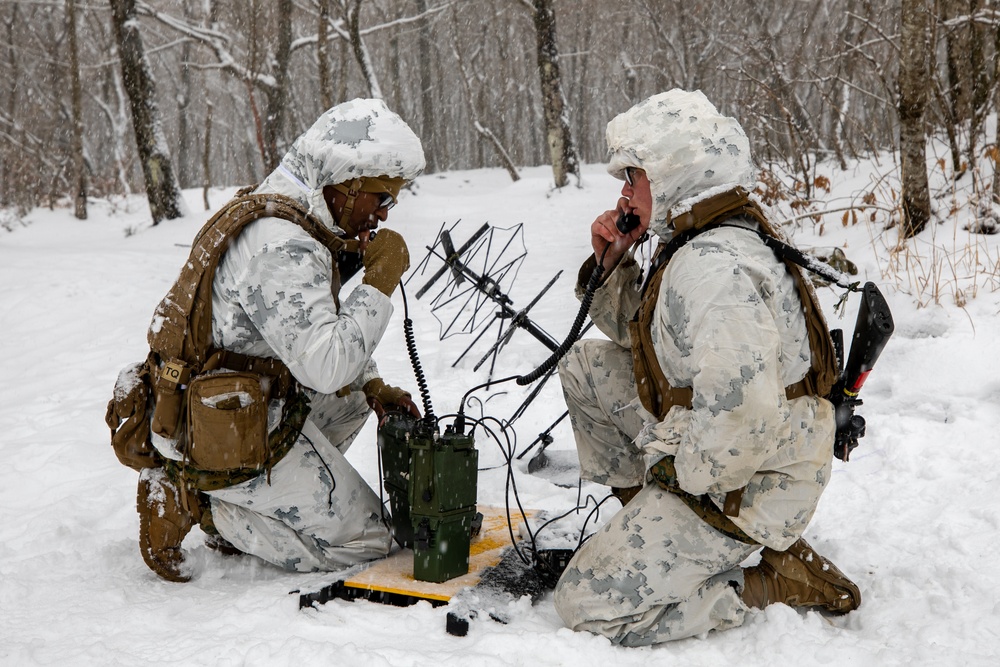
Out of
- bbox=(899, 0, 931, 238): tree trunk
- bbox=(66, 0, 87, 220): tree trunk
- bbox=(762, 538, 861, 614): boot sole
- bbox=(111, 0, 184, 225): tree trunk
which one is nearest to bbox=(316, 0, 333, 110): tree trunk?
bbox=(111, 0, 184, 225): tree trunk

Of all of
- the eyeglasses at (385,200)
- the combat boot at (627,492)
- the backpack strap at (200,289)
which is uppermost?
the eyeglasses at (385,200)

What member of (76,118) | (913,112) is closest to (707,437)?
(913,112)

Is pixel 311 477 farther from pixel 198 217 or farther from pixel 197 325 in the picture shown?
pixel 198 217

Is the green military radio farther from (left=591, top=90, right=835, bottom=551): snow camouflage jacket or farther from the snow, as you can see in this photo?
(left=591, top=90, right=835, bottom=551): snow camouflage jacket

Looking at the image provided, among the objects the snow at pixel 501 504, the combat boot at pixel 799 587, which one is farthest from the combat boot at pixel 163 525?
the combat boot at pixel 799 587

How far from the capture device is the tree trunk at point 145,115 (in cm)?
1087

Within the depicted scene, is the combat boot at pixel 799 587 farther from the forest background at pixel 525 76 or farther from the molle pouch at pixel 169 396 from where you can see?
the forest background at pixel 525 76

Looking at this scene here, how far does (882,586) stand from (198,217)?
1146cm

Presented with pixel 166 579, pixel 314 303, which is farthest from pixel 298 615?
pixel 314 303

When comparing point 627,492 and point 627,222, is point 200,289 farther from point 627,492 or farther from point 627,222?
point 627,492

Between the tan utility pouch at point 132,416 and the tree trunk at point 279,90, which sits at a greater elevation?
the tree trunk at point 279,90

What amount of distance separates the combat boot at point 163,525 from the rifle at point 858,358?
2290mm

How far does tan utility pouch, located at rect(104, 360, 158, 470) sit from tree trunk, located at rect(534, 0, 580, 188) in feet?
32.5

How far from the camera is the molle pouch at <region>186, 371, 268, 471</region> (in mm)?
2574
